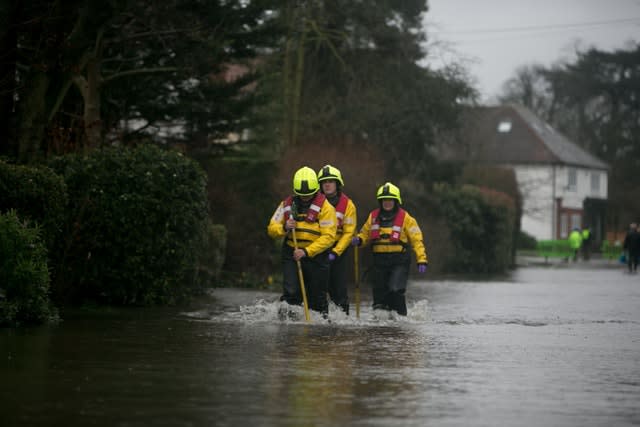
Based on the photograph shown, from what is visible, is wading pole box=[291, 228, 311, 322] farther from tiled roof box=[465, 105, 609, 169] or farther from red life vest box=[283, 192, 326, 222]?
tiled roof box=[465, 105, 609, 169]

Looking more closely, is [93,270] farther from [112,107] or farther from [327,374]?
[112,107]

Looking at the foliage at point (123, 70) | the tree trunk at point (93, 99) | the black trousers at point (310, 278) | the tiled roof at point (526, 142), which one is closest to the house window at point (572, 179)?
the tiled roof at point (526, 142)

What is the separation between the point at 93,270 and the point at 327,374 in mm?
7190

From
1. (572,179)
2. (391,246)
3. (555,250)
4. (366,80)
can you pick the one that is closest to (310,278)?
(391,246)

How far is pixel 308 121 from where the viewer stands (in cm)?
3681

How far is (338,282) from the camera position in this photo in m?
15.1

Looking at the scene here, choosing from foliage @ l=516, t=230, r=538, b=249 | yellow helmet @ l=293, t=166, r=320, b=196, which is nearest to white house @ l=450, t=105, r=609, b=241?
foliage @ l=516, t=230, r=538, b=249

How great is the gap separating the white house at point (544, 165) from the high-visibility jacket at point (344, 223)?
2372 inches

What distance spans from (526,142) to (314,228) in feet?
211

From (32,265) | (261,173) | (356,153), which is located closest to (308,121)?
(356,153)

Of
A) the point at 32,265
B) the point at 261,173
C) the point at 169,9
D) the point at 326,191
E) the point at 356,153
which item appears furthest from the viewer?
the point at 356,153

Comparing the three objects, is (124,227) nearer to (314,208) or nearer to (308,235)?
(308,235)

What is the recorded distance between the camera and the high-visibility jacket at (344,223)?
48.2 ft

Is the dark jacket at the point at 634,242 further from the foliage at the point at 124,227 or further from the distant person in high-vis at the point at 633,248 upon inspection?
the foliage at the point at 124,227
